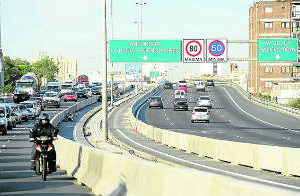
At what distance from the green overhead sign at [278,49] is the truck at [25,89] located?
51.1 m

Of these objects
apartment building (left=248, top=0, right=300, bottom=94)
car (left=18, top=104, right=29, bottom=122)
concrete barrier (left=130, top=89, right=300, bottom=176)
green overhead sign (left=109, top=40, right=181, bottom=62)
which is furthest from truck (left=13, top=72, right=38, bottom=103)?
concrete barrier (left=130, top=89, right=300, bottom=176)

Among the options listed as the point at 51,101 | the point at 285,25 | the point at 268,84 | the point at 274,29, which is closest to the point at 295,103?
the point at 51,101

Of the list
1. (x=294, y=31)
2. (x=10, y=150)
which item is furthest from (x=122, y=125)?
(x=294, y=31)

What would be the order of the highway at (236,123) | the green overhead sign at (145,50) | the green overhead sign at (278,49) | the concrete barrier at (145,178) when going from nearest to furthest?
the concrete barrier at (145,178) < the green overhead sign at (278,49) < the green overhead sign at (145,50) < the highway at (236,123)

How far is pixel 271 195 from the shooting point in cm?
805

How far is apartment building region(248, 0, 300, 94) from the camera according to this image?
486ft

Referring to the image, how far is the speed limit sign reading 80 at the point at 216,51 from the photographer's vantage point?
178ft

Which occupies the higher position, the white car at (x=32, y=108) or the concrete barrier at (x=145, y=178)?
the concrete barrier at (x=145, y=178)

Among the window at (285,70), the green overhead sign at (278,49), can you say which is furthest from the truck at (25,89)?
the window at (285,70)

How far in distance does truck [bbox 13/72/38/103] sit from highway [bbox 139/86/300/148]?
14333mm

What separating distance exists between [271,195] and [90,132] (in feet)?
186

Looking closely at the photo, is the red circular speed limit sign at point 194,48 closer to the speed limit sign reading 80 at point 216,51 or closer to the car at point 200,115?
the speed limit sign reading 80 at point 216,51

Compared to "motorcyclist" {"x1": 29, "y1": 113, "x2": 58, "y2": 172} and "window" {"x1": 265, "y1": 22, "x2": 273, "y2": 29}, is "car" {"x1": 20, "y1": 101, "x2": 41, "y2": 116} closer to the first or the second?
"motorcyclist" {"x1": 29, "y1": 113, "x2": 58, "y2": 172}

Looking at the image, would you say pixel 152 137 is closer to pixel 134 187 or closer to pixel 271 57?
pixel 271 57
